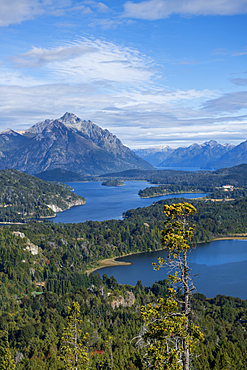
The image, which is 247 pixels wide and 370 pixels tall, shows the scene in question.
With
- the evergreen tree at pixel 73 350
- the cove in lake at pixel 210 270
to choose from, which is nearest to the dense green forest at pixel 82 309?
the evergreen tree at pixel 73 350

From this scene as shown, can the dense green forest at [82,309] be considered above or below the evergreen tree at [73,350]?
below

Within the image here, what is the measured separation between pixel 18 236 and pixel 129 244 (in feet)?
190

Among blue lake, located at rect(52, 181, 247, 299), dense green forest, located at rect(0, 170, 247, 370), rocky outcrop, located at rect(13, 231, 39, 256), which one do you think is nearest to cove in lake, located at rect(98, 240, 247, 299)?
blue lake, located at rect(52, 181, 247, 299)

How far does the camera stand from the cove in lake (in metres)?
119

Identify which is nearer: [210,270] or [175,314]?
[175,314]

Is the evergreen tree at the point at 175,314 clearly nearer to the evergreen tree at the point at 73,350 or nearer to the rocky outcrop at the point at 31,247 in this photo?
the evergreen tree at the point at 73,350

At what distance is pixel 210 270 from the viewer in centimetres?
13762

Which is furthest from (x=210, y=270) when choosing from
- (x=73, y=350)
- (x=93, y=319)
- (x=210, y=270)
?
(x=73, y=350)

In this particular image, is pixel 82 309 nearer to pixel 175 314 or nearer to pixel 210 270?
pixel 210 270

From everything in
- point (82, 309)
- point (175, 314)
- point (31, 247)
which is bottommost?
point (82, 309)

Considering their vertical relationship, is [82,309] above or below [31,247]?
below

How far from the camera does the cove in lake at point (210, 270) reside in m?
119

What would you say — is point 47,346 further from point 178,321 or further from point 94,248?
point 94,248

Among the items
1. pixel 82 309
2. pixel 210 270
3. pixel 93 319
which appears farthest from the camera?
pixel 210 270
